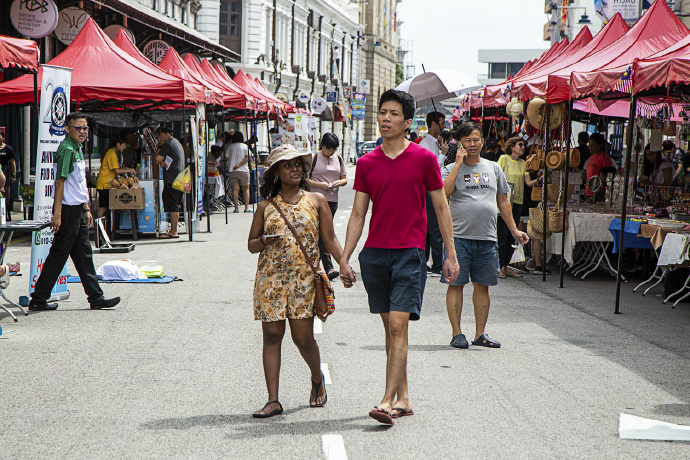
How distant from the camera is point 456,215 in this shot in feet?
25.2

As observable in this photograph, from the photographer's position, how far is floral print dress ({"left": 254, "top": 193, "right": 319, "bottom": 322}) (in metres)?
5.25

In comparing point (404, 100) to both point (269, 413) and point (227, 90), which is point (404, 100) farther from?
point (227, 90)

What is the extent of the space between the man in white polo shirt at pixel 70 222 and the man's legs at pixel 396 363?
184 inches

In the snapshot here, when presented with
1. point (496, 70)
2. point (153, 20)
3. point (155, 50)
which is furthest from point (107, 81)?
point (496, 70)

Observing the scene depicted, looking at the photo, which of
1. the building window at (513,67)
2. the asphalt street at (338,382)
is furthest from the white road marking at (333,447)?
the building window at (513,67)

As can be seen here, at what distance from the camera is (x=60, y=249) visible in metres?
8.92

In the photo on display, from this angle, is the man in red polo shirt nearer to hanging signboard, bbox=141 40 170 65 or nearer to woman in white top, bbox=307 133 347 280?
woman in white top, bbox=307 133 347 280

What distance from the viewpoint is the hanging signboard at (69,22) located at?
21.7m

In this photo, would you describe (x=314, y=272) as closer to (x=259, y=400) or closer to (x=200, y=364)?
(x=259, y=400)

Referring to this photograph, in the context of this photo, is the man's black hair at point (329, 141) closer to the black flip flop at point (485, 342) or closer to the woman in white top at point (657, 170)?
the black flip flop at point (485, 342)

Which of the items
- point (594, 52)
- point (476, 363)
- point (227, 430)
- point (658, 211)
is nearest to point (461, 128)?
point (476, 363)

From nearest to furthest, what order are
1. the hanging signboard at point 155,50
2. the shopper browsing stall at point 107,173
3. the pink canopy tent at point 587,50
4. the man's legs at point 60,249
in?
the man's legs at point 60,249 → the pink canopy tent at point 587,50 → the shopper browsing stall at point 107,173 → the hanging signboard at point 155,50

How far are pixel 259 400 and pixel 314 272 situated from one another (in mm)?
1025

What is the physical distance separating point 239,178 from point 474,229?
51.9 feet
